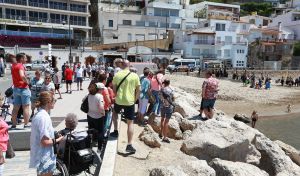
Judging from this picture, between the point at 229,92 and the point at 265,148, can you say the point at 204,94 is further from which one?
the point at 229,92

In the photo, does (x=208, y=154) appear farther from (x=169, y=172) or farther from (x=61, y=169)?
(x=61, y=169)

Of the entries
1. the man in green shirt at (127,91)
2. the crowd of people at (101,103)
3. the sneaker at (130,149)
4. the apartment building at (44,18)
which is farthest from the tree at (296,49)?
the sneaker at (130,149)

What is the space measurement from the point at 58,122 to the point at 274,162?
686cm

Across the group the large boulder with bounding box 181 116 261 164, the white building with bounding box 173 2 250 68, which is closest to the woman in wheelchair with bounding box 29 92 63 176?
the large boulder with bounding box 181 116 261 164

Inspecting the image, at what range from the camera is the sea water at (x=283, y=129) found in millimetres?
23898

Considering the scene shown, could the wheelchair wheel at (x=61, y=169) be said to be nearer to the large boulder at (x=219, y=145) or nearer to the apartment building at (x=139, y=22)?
the large boulder at (x=219, y=145)

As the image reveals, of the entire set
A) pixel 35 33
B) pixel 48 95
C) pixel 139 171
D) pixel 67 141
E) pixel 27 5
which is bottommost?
pixel 139 171

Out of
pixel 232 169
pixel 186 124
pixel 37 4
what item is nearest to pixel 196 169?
pixel 232 169

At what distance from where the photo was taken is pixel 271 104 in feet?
128

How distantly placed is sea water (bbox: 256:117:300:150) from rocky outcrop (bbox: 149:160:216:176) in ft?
52.9

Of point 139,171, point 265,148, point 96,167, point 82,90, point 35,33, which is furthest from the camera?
point 35,33

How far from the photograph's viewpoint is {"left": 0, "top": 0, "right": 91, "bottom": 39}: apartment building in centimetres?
5838

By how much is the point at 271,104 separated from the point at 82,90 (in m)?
24.7

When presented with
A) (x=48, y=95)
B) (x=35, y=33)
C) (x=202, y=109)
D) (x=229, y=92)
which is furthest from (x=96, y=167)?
(x=35, y=33)
